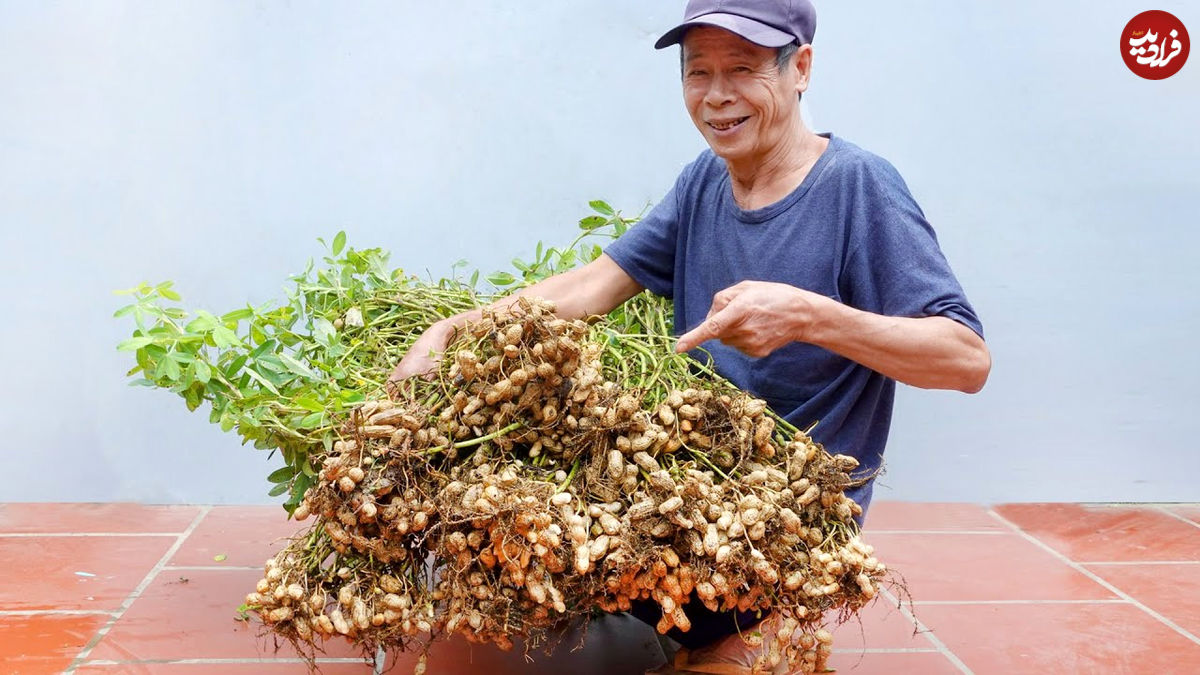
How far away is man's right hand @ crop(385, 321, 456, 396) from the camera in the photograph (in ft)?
7.89

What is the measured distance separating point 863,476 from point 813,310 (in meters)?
0.43

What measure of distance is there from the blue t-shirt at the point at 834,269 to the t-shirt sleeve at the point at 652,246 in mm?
101

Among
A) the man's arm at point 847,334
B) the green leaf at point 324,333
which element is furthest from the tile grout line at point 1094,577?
the green leaf at point 324,333

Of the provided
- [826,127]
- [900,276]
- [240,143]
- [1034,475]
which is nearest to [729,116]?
[900,276]

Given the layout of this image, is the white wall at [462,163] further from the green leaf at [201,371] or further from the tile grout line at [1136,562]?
the green leaf at [201,371]

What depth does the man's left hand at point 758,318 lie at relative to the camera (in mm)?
2123

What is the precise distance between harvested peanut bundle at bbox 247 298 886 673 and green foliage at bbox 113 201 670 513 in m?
0.22

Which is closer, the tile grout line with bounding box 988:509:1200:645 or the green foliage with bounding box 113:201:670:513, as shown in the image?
the green foliage with bounding box 113:201:670:513

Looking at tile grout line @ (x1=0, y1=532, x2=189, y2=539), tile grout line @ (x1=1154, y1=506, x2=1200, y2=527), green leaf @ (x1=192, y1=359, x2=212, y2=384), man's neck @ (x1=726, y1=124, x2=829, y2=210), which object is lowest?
tile grout line @ (x1=0, y1=532, x2=189, y2=539)

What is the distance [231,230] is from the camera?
3805mm

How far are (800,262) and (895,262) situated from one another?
7.8 inches

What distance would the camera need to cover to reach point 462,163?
3.81m

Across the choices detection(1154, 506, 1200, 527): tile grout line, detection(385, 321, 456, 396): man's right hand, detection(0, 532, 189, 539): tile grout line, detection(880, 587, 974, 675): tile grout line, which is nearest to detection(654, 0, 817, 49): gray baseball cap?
detection(385, 321, 456, 396): man's right hand

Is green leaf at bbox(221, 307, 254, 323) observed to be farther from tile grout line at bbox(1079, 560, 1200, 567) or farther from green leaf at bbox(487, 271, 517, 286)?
tile grout line at bbox(1079, 560, 1200, 567)
